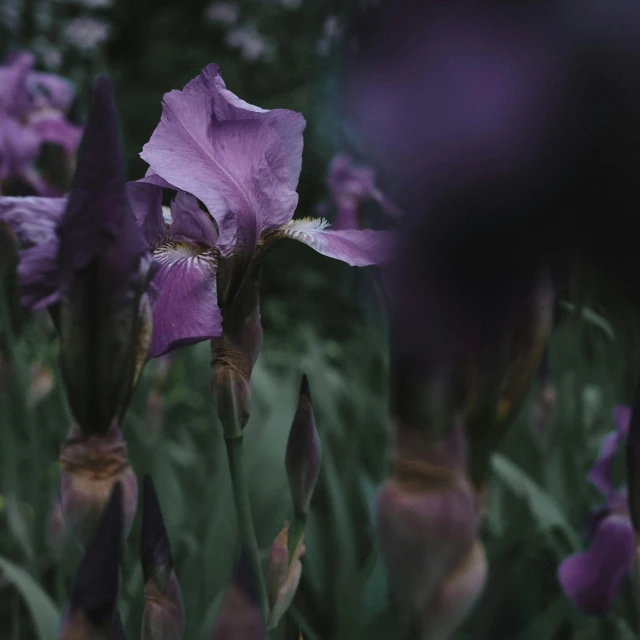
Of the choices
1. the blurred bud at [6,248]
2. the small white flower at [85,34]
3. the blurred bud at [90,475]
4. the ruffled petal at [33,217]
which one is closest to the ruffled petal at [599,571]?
the blurred bud at [90,475]

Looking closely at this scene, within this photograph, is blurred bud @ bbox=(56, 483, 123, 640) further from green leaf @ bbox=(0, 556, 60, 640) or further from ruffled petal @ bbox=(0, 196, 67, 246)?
green leaf @ bbox=(0, 556, 60, 640)

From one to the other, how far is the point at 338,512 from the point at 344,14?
133 cm

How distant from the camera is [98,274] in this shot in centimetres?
46

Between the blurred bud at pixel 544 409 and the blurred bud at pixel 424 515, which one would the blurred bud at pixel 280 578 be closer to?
the blurred bud at pixel 424 515

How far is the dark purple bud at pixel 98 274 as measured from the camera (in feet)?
1.50

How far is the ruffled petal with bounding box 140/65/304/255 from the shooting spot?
0.64 metres

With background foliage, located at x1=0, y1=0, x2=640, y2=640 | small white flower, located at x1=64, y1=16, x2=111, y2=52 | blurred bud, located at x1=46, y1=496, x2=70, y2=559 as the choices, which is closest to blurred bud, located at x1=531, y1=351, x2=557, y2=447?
background foliage, located at x1=0, y1=0, x2=640, y2=640

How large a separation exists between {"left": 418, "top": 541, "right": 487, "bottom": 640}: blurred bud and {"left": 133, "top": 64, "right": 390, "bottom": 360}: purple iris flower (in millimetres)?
304

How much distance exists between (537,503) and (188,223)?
1.07 metres

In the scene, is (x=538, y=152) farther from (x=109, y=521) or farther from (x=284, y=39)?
(x=284, y=39)

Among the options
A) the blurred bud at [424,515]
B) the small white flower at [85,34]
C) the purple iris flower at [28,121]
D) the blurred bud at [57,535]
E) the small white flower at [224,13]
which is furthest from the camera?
the small white flower at [224,13]

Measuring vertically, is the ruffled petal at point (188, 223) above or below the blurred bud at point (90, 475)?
above

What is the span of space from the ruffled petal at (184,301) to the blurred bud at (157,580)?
106mm

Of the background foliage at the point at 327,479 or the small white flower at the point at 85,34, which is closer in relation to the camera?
the background foliage at the point at 327,479
